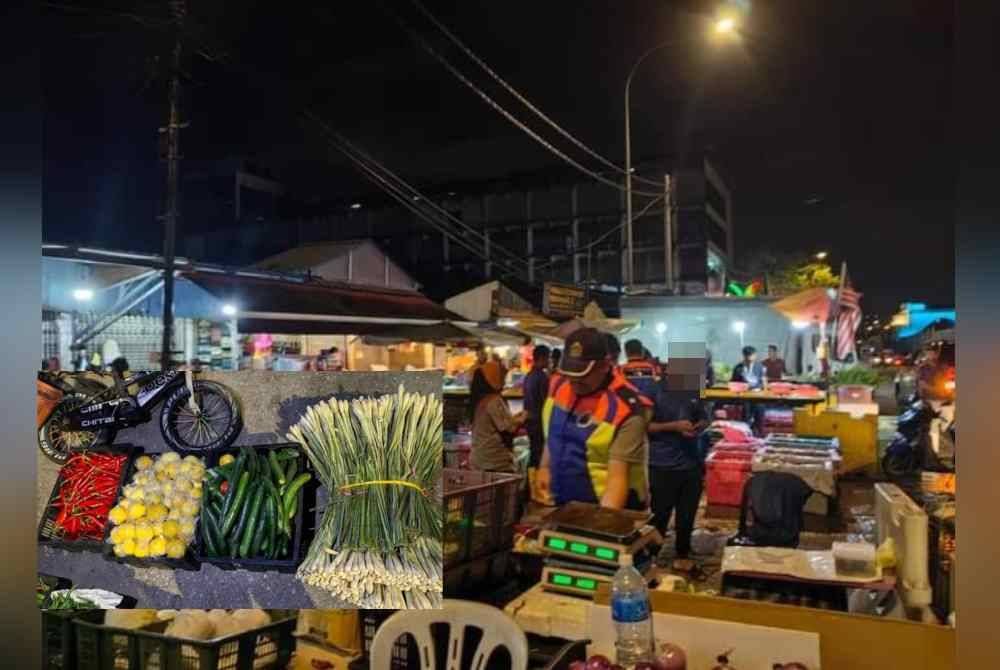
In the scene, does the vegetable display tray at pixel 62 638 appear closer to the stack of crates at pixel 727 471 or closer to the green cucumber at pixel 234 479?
the green cucumber at pixel 234 479

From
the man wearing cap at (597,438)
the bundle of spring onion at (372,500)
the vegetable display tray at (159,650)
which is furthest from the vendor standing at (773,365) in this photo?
the vegetable display tray at (159,650)

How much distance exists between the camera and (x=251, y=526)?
2.02 meters

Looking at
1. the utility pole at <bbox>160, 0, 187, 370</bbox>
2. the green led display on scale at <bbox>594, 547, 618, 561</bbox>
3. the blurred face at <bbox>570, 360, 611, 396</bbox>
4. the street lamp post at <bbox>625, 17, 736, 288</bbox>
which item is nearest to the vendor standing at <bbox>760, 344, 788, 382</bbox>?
the blurred face at <bbox>570, 360, 611, 396</bbox>

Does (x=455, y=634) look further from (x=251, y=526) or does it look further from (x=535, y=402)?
(x=535, y=402)

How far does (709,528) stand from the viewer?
6.36m

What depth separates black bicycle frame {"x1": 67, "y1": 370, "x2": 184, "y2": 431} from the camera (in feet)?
6.74

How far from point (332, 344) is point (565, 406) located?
5.09ft

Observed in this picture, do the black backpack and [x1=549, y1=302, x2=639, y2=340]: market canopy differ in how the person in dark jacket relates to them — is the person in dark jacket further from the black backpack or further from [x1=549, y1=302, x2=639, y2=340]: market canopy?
[x1=549, y1=302, x2=639, y2=340]: market canopy

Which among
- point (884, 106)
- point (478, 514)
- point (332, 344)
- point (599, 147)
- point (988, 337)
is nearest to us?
point (988, 337)

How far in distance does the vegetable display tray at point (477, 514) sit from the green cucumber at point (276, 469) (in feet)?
4.13

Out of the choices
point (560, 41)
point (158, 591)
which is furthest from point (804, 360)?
point (158, 591)

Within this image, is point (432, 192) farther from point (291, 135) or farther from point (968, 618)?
point (968, 618)

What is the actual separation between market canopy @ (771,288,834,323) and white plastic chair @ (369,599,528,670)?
9.64 ft

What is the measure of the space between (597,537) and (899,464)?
228 inches
